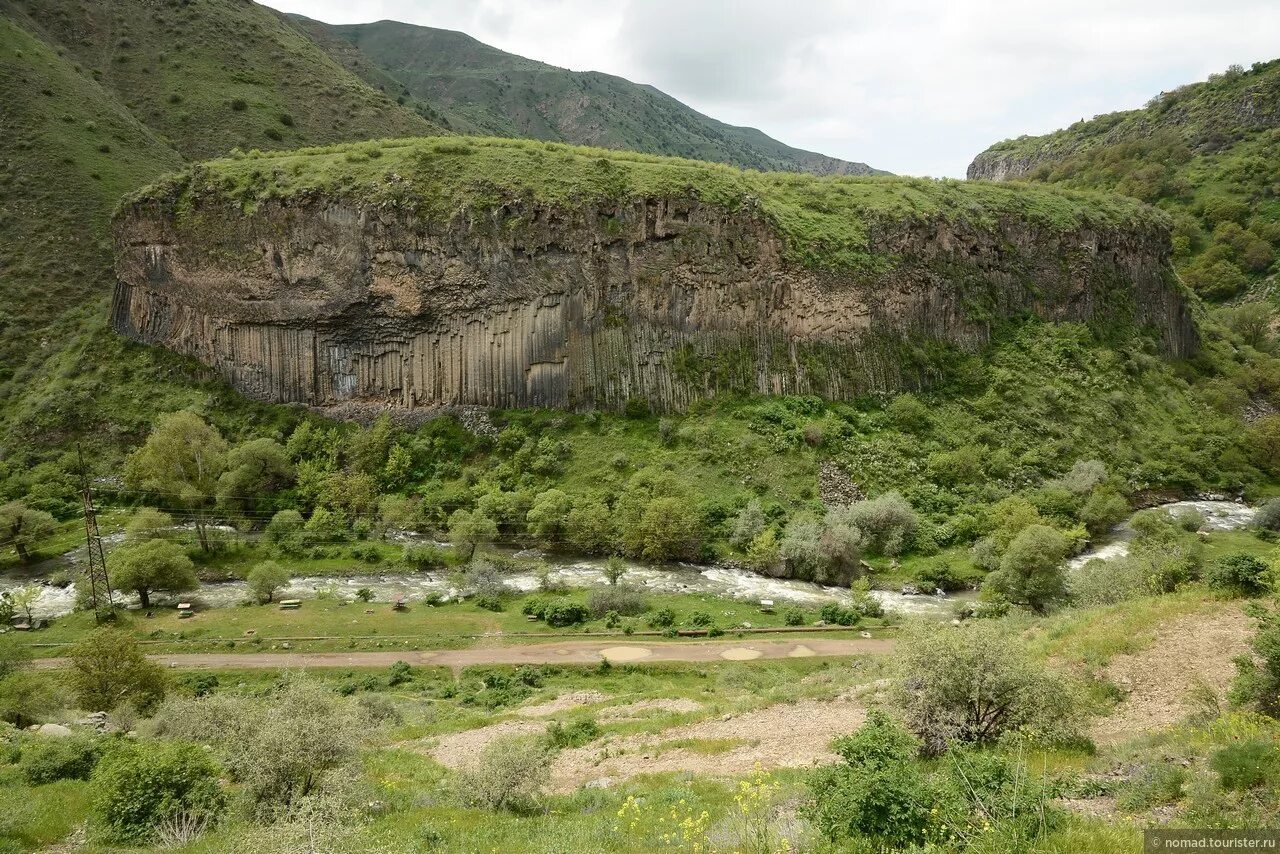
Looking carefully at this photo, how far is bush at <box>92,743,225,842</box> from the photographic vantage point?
12.1 metres

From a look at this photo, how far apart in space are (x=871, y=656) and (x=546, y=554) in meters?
23.0

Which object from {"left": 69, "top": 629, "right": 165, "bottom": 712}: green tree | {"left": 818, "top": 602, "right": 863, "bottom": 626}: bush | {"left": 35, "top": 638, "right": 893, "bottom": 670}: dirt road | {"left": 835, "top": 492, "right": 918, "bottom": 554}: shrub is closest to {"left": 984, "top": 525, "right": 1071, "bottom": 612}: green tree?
{"left": 818, "top": 602, "right": 863, "bottom": 626}: bush

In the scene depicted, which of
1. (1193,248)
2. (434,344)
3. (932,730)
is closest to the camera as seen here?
(932,730)

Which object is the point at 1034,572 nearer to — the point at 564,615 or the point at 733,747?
the point at 733,747

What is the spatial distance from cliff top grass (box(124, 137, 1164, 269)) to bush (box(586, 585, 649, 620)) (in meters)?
31.7

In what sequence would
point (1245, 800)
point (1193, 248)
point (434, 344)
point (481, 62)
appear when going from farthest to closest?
1. point (481, 62)
2. point (1193, 248)
3. point (434, 344)
4. point (1245, 800)

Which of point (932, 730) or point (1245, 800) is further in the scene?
point (932, 730)

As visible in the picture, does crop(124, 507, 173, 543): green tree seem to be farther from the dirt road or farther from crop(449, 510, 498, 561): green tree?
crop(449, 510, 498, 561): green tree

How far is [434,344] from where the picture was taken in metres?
52.9

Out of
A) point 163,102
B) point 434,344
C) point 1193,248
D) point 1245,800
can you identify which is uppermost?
point 163,102

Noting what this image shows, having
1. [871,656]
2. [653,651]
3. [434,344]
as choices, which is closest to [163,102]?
[434,344]

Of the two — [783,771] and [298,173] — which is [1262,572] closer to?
[783,771]

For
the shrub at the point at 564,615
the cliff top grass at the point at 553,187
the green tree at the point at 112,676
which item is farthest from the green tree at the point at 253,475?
the shrub at the point at 564,615

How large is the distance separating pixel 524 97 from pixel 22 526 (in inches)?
5891
